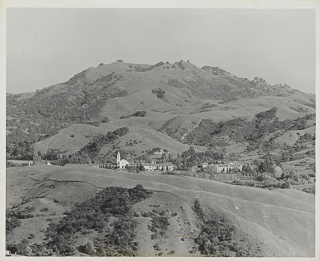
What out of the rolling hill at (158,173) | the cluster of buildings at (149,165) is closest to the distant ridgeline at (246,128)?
the rolling hill at (158,173)

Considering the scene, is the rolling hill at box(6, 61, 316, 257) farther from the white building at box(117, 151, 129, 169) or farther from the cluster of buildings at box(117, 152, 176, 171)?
the white building at box(117, 151, 129, 169)

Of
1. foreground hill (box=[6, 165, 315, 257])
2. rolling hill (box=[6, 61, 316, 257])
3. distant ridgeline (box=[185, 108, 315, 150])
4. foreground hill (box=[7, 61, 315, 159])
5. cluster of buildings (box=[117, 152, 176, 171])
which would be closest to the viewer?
foreground hill (box=[6, 165, 315, 257])

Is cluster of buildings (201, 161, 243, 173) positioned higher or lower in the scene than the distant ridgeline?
lower

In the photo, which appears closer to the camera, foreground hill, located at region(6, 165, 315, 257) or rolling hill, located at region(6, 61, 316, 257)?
foreground hill, located at region(6, 165, 315, 257)

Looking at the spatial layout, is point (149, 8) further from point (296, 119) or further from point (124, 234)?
point (296, 119)

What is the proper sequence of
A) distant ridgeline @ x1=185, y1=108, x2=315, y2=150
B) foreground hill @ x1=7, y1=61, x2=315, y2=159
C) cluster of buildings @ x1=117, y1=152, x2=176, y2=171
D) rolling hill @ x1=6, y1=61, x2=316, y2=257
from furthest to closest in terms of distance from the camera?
distant ridgeline @ x1=185, y1=108, x2=315, y2=150 < foreground hill @ x1=7, y1=61, x2=315, y2=159 < cluster of buildings @ x1=117, y1=152, x2=176, y2=171 < rolling hill @ x1=6, y1=61, x2=316, y2=257

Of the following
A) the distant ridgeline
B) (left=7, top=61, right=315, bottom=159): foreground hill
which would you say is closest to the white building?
(left=7, top=61, right=315, bottom=159): foreground hill

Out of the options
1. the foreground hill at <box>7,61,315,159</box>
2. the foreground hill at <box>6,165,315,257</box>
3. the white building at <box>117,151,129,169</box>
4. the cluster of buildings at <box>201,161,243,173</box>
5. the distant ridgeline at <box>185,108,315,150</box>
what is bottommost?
the foreground hill at <box>6,165,315,257</box>

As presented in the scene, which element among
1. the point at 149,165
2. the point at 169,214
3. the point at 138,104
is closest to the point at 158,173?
the point at 149,165

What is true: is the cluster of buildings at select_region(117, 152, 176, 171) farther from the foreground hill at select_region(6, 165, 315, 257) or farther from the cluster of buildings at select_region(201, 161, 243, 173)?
the foreground hill at select_region(6, 165, 315, 257)
